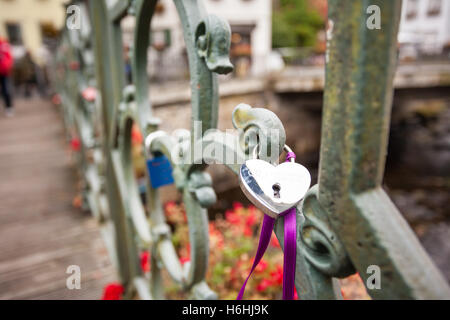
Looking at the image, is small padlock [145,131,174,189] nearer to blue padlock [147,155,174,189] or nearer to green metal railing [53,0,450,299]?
blue padlock [147,155,174,189]

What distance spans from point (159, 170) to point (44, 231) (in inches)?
74.5

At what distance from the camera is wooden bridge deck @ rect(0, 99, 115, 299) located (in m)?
1.99

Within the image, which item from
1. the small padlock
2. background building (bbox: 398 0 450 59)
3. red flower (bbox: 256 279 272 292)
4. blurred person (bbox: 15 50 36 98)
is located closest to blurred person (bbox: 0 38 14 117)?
blurred person (bbox: 15 50 36 98)

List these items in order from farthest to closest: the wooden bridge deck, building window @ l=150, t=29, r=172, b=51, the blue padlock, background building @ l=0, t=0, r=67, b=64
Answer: background building @ l=0, t=0, r=67, b=64
building window @ l=150, t=29, r=172, b=51
the wooden bridge deck
the blue padlock

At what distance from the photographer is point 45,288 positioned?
6.43 ft

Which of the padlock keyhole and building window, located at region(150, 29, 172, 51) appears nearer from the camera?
the padlock keyhole

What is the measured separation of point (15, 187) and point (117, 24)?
280 centimetres

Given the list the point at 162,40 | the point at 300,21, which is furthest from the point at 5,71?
the point at 300,21

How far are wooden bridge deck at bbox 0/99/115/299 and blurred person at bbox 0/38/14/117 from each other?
224cm

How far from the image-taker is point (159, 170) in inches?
44.4

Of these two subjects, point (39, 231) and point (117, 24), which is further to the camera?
point (39, 231)

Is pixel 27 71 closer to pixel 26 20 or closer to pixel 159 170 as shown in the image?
pixel 26 20
